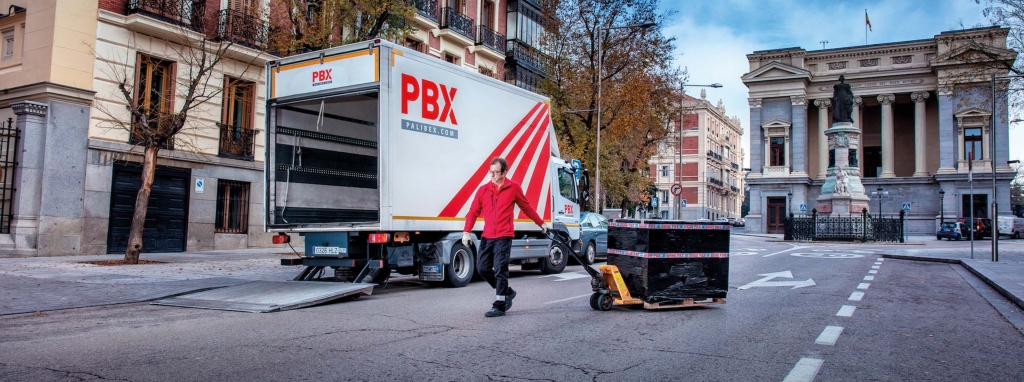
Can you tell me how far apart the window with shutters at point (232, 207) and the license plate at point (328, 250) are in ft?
40.0

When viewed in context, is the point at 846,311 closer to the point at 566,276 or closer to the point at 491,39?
the point at 566,276

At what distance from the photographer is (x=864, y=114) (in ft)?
222

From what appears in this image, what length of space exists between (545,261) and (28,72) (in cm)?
1319

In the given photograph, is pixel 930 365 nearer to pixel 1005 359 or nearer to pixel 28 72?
pixel 1005 359

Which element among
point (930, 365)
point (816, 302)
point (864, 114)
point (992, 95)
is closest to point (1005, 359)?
point (930, 365)

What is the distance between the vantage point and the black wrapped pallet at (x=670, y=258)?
334 inches

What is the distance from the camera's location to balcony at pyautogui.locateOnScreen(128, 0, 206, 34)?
18897 mm

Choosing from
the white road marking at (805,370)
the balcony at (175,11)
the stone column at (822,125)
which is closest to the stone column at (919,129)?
the stone column at (822,125)

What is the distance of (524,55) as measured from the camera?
35438mm

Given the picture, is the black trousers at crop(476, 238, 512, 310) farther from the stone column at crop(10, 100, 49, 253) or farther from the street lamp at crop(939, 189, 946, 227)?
the street lamp at crop(939, 189, 946, 227)

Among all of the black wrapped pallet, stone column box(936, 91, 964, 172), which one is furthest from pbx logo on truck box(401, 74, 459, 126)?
stone column box(936, 91, 964, 172)

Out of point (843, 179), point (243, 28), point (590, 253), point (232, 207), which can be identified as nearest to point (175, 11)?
point (243, 28)

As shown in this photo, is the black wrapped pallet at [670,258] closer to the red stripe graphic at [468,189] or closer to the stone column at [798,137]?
the red stripe graphic at [468,189]

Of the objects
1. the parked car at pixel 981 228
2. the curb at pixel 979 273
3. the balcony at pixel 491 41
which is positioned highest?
the balcony at pixel 491 41
